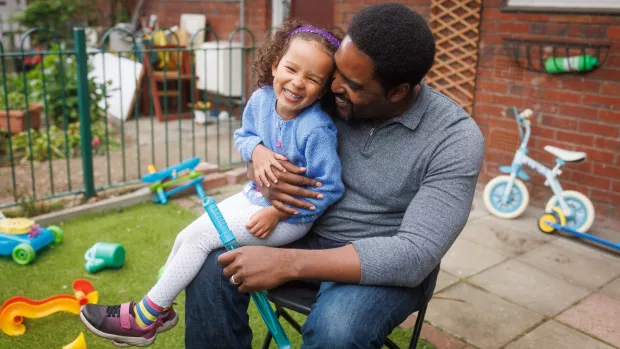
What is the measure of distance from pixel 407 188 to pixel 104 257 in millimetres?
2026

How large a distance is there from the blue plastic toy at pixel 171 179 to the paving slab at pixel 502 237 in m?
1.97

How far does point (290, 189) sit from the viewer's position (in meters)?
1.90

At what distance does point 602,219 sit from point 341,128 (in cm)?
292

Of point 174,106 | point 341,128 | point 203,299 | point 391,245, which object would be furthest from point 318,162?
point 174,106

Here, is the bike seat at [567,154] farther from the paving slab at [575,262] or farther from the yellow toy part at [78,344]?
the yellow toy part at [78,344]

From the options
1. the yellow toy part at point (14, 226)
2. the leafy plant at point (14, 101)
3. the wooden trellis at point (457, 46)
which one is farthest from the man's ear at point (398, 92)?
the leafy plant at point (14, 101)

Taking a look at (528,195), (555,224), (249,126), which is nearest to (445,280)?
(555,224)

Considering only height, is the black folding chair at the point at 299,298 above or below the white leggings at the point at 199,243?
below

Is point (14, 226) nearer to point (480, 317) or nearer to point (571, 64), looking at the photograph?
point (480, 317)

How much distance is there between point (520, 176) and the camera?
4203mm

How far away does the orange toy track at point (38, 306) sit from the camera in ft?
8.46

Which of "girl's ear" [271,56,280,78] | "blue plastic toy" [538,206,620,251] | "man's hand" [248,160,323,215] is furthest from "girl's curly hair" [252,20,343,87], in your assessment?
"blue plastic toy" [538,206,620,251]

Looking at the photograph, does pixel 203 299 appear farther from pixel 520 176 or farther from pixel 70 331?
pixel 520 176

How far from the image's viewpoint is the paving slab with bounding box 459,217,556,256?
3773mm
